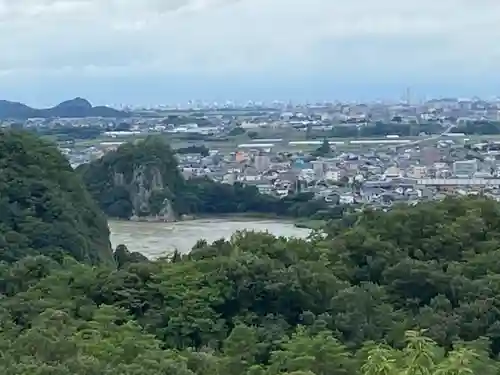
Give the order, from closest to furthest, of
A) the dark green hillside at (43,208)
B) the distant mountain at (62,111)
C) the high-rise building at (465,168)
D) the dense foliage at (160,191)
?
the dark green hillside at (43,208) < the dense foliage at (160,191) < the high-rise building at (465,168) < the distant mountain at (62,111)

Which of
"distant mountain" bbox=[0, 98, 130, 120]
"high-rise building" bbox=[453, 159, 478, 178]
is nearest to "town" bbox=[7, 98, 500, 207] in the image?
"high-rise building" bbox=[453, 159, 478, 178]

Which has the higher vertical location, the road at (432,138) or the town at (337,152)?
the town at (337,152)

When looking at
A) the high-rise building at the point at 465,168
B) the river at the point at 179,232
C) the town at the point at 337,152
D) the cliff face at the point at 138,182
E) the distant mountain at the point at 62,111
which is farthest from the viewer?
the distant mountain at the point at 62,111

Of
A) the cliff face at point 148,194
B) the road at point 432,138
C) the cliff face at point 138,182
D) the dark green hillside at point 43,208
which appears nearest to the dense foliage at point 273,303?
the dark green hillside at point 43,208

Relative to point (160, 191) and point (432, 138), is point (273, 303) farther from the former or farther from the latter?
point (432, 138)

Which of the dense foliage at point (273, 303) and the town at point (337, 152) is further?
the town at point (337, 152)

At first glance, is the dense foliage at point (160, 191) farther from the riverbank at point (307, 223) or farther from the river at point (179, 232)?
the riverbank at point (307, 223)

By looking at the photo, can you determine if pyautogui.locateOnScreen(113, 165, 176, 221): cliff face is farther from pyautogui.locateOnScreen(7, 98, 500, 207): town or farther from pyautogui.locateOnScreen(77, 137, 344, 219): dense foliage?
pyautogui.locateOnScreen(7, 98, 500, 207): town

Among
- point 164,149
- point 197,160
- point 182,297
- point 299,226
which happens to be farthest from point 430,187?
point 182,297
